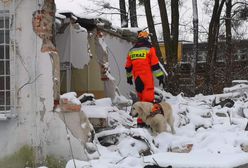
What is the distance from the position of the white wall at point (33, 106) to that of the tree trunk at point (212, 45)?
1370cm

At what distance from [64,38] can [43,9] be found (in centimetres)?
534

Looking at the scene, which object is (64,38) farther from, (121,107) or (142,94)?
(142,94)

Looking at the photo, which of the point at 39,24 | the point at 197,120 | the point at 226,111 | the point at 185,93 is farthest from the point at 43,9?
the point at 185,93

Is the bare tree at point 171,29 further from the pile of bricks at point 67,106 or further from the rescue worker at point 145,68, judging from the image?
the pile of bricks at point 67,106

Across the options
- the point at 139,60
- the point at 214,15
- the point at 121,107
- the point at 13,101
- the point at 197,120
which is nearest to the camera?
the point at 13,101

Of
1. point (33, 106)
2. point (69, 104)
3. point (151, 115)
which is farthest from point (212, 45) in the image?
point (33, 106)

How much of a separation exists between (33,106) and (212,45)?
1788cm

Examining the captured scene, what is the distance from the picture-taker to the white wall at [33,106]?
7.17 meters

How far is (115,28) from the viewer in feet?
47.4

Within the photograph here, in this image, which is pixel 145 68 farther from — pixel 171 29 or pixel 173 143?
pixel 171 29

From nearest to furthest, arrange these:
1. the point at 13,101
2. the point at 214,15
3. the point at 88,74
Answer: the point at 13,101, the point at 88,74, the point at 214,15

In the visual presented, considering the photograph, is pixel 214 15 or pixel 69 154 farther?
pixel 214 15

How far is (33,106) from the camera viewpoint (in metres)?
7.20

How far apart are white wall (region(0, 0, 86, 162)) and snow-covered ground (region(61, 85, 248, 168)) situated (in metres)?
0.52
